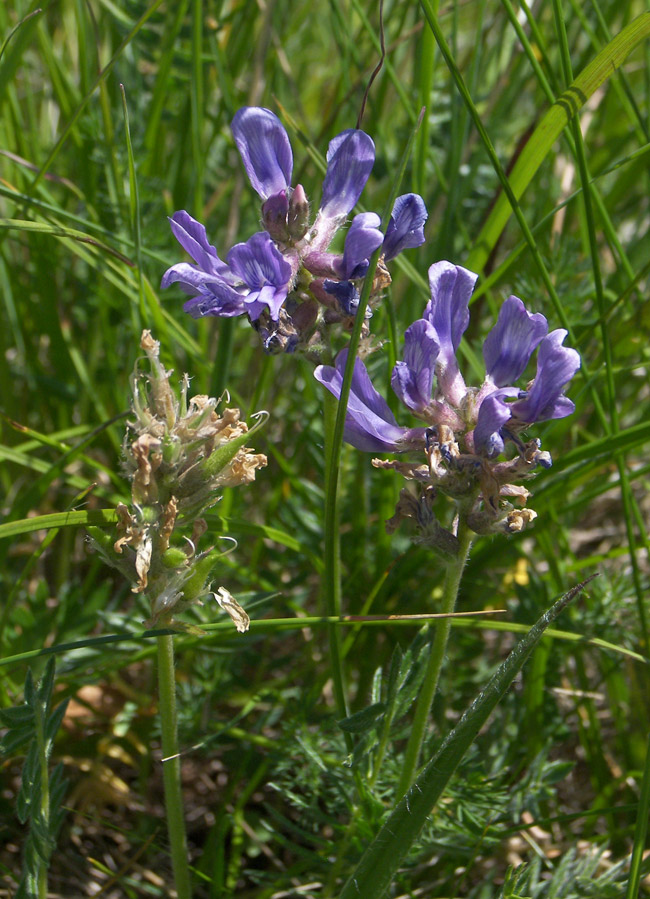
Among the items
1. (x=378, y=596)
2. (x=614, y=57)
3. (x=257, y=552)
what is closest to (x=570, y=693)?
(x=378, y=596)

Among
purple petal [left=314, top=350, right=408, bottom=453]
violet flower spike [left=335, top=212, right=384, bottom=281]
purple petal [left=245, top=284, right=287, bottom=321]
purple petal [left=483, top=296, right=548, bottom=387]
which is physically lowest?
purple petal [left=314, top=350, right=408, bottom=453]

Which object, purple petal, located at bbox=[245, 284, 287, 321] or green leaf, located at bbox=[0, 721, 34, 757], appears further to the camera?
green leaf, located at bbox=[0, 721, 34, 757]

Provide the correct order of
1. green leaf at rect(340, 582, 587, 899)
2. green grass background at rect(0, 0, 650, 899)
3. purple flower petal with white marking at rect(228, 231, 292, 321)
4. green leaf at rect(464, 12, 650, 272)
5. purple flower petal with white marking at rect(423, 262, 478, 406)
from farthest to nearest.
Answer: green grass background at rect(0, 0, 650, 899), green leaf at rect(464, 12, 650, 272), purple flower petal with white marking at rect(423, 262, 478, 406), purple flower petal with white marking at rect(228, 231, 292, 321), green leaf at rect(340, 582, 587, 899)

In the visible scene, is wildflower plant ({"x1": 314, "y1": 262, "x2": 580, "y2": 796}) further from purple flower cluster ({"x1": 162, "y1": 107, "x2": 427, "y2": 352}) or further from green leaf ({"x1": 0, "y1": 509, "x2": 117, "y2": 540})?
green leaf ({"x1": 0, "y1": 509, "x2": 117, "y2": 540})

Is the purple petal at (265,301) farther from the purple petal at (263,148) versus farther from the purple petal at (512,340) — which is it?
the purple petal at (512,340)

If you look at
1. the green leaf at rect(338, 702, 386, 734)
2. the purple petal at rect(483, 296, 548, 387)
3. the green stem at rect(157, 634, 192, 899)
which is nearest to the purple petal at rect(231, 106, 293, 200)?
the purple petal at rect(483, 296, 548, 387)

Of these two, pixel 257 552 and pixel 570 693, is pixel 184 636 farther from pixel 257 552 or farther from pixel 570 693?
pixel 570 693

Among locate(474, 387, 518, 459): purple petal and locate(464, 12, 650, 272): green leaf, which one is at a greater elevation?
locate(464, 12, 650, 272): green leaf

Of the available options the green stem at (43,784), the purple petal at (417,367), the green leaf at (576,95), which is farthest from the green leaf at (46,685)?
the green leaf at (576,95)
